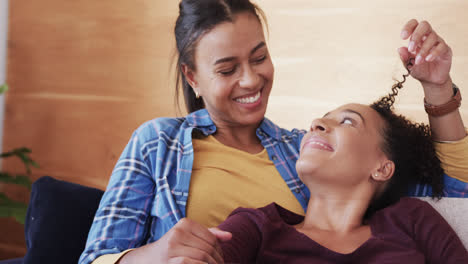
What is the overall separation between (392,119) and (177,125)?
0.67 m

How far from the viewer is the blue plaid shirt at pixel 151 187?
1271 mm

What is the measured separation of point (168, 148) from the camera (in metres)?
1.45

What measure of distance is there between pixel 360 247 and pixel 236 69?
0.63 meters

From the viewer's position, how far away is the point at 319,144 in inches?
A: 50.9

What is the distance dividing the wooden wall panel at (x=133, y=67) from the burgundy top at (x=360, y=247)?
862 mm

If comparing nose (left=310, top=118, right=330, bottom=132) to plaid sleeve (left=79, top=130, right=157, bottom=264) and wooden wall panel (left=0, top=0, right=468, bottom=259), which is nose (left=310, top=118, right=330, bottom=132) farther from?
wooden wall panel (left=0, top=0, right=468, bottom=259)

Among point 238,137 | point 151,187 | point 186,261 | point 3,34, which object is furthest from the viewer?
point 3,34

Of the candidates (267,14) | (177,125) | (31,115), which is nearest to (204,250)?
(177,125)

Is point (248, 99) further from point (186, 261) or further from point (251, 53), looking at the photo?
point (186, 261)

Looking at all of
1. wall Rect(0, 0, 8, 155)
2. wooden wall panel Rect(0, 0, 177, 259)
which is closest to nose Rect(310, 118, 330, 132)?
wooden wall panel Rect(0, 0, 177, 259)

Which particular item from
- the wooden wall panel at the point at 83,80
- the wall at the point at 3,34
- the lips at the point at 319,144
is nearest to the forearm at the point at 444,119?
the lips at the point at 319,144

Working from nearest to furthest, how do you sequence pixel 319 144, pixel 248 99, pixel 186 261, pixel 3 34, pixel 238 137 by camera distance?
pixel 186 261 → pixel 319 144 → pixel 248 99 → pixel 238 137 → pixel 3 34

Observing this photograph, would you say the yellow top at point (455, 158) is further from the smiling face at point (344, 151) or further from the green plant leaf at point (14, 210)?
the green plant leaf at point (14, 210)

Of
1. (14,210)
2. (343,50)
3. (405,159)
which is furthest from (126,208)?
(14,210)
